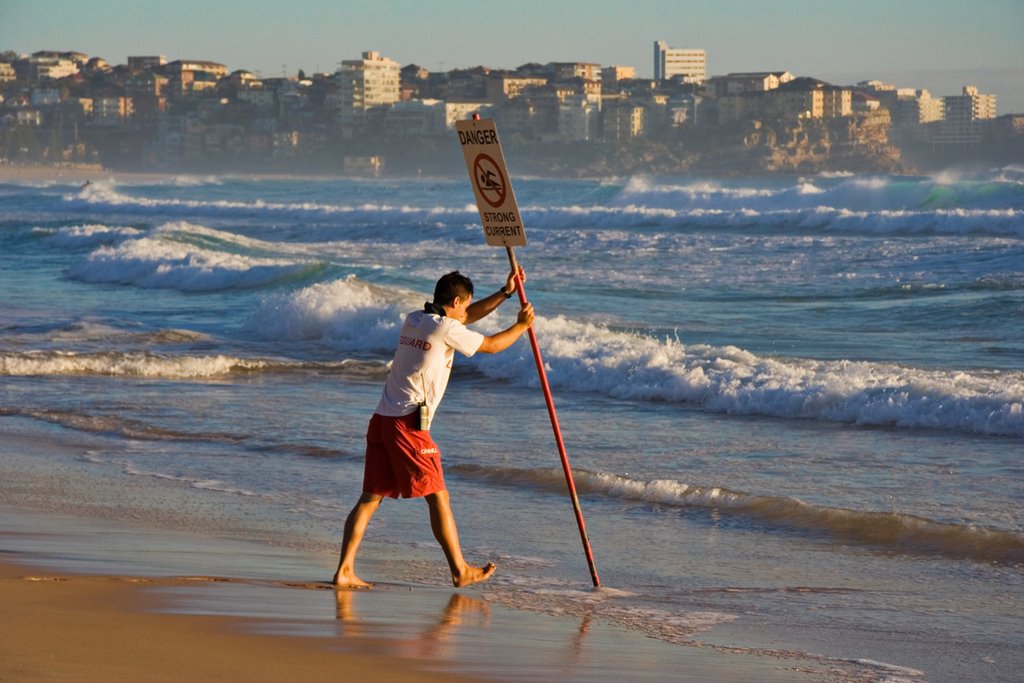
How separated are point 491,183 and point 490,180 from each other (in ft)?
0.05

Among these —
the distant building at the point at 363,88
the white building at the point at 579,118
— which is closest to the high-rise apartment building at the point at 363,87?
the distant building at the point at 363,88

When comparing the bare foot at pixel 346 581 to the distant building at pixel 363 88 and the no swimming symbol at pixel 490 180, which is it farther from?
the distant building at pixel 363 88

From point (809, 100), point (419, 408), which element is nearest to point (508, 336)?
point (419, 408)

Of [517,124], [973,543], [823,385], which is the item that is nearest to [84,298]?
[823,385]

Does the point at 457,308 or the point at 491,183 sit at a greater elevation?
the point at 491,183

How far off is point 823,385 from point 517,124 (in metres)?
143

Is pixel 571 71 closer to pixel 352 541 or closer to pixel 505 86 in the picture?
pixel 505 86

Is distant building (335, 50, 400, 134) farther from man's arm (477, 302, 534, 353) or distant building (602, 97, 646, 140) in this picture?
man's arm (477, 302, 534, 353)

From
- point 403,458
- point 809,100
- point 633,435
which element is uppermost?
point 809,100

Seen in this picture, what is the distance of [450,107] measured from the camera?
525ft

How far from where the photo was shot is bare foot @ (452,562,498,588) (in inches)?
248

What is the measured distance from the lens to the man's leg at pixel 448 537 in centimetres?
621

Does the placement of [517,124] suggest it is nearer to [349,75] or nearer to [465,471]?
[349,75]

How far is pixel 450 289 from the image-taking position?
20.1ft
